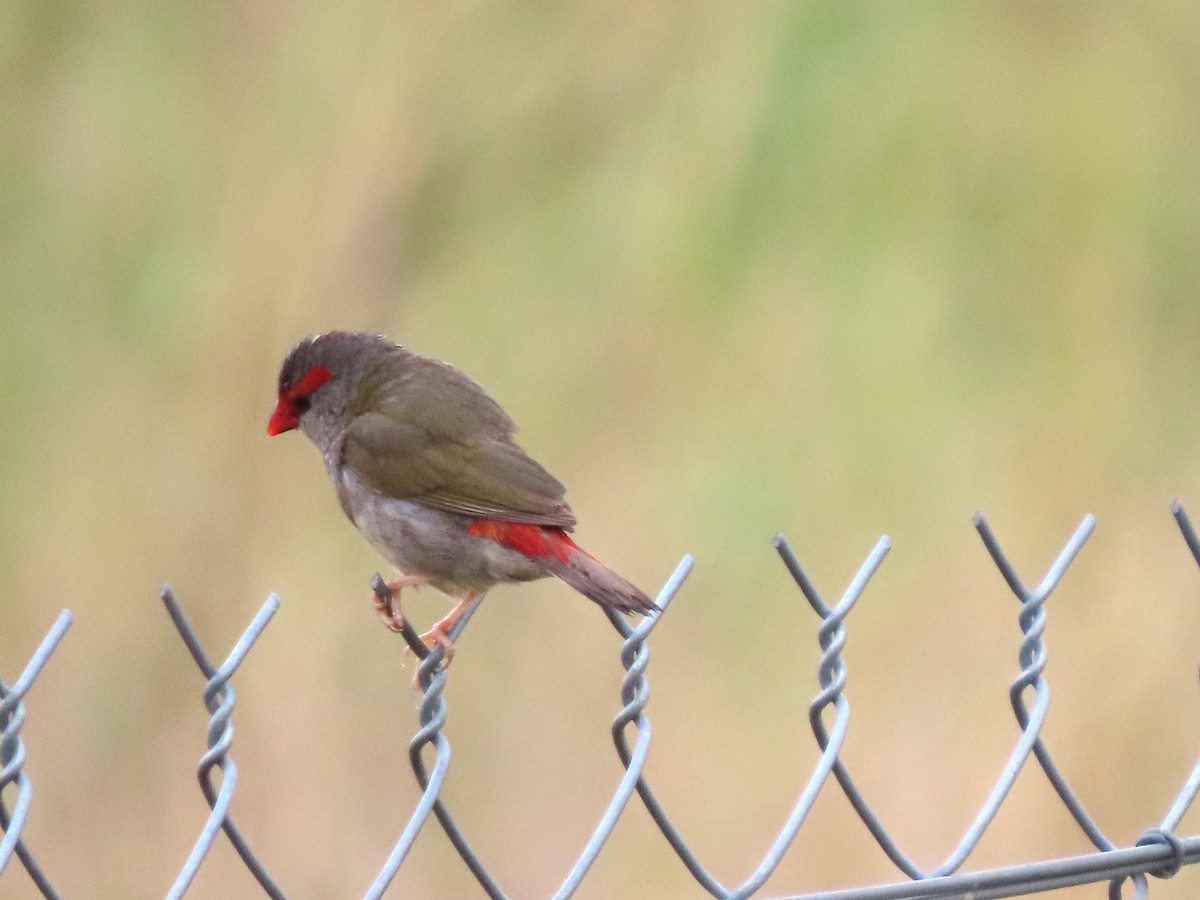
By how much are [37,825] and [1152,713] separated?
3267 millimetres

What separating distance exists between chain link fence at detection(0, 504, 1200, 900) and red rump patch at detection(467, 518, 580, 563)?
2.34 ft

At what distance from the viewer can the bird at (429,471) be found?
3006 mm

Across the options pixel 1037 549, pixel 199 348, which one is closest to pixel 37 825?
pixel 199 348

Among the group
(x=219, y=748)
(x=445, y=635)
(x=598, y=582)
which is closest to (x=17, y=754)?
(x=219, y=748)

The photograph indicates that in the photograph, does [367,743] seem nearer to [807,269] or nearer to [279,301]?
[279,301]

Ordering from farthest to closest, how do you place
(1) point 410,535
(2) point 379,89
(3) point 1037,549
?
(3) point 1037,549 < (2) point 379,89 < (1) point 410,535

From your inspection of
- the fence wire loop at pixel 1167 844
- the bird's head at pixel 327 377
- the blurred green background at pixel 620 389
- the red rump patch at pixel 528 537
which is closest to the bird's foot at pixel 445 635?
the red rump patch at pixel 528 537

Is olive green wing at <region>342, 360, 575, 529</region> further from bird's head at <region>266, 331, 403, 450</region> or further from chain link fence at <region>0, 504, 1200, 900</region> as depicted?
chain link fence at <region>0, 504, 1200, 900</region>

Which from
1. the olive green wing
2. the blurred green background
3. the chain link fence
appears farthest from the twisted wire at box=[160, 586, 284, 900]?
the blurred green background

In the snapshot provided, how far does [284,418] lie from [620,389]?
1.82 metres

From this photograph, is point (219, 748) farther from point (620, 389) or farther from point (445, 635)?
point (620, 389)

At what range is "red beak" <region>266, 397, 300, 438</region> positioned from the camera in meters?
Result: 3.67

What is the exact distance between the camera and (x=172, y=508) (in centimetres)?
500

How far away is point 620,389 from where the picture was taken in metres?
5.36
